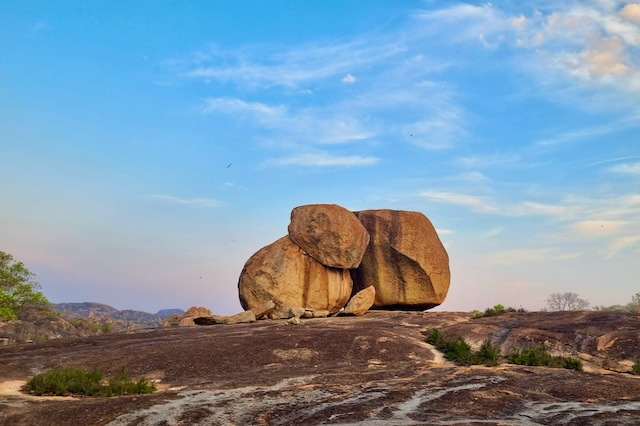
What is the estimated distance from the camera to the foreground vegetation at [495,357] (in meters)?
23.6

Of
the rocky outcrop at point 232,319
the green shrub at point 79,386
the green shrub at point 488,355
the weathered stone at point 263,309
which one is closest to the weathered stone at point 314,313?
the weathered stone at point 263,309

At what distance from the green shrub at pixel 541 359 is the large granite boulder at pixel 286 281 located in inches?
727

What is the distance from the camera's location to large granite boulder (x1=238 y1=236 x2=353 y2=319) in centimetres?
4106

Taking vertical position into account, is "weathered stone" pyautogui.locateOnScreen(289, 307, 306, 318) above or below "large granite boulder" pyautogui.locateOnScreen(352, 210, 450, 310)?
below

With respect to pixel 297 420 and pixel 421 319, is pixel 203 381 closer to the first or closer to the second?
pixel 297 420

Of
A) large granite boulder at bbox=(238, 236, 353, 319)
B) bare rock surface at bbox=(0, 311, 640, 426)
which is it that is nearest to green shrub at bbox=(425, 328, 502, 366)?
bare rock surface at bbox=(0, 311, 640, 426)

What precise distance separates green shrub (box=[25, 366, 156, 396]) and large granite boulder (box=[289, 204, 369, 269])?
2455 centimetres

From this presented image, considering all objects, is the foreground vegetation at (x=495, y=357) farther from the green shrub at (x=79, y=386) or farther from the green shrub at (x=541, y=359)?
the green shrub at (x=79, y=386)

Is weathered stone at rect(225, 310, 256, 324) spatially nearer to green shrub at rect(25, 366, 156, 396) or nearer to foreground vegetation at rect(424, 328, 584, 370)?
foreground vegetation at rect(424, 328, 584, 370)

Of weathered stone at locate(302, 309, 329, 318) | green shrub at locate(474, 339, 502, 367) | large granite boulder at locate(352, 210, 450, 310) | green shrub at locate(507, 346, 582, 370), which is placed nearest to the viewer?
green shrub at locate(507, 346, 582, 370)

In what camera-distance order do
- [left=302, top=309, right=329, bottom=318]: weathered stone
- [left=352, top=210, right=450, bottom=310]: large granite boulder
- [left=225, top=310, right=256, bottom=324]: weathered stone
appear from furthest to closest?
[left=352, top=210, right=450, bottom=310]: large granite boulder → [left=302, top=309, right=329, bottom=318]: weathered stone → [left=225, top=310, right=256, bottom=324]: weathered stone

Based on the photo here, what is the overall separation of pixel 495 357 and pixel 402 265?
71.2ft

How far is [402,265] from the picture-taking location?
45.9 meters

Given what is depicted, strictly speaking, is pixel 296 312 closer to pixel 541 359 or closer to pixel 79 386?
pixel 541 359
